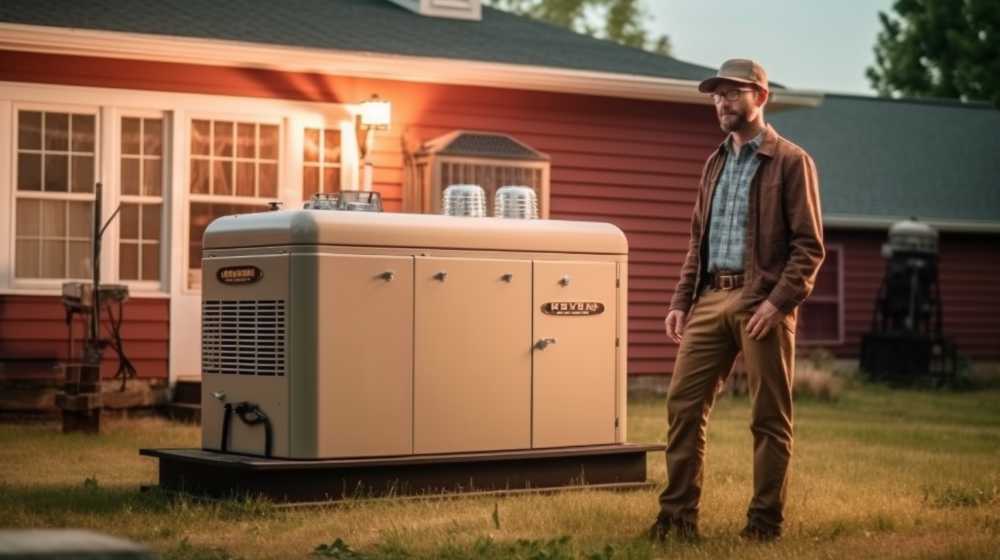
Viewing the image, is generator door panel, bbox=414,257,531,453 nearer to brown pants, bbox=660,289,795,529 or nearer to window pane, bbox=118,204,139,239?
brown pants, bbox=660,289,795,529

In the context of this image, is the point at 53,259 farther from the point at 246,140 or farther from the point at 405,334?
the point at 405,334

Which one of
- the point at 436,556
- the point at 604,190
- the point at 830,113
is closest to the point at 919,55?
the point at 830,113

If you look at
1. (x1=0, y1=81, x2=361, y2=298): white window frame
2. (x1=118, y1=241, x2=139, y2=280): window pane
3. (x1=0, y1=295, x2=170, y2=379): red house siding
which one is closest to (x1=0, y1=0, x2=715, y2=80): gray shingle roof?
(x1=0, y1=81, x2=361, y2=298): white window frame

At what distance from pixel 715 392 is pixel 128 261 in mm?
7680

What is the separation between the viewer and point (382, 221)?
7.86 metres

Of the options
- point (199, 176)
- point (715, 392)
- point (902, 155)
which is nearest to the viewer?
point (715, 392)

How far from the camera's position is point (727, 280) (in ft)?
22.8

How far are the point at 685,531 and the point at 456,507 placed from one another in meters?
1.26

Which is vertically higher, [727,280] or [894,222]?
[894,222]

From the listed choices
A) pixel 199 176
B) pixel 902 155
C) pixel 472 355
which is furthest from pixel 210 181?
pixel 902 155

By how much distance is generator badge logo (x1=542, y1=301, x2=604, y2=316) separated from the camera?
8.50 m

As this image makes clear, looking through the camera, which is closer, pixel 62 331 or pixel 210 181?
pixel 62 331

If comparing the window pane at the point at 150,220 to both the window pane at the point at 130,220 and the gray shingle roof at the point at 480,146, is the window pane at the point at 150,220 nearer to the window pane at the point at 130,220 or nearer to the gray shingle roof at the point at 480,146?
the window pane at the point at 130,220

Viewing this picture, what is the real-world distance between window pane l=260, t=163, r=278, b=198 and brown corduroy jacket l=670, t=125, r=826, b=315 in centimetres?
765
